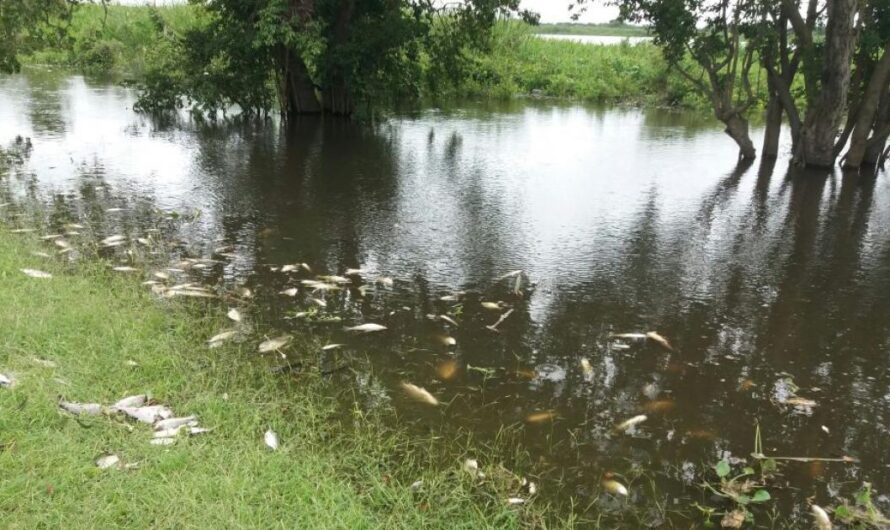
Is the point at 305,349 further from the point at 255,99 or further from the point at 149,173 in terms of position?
the point at 255,99

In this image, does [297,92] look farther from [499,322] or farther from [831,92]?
[499,322]

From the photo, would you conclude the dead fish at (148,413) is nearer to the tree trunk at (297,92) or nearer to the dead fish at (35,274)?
the dead fish at (35,274)

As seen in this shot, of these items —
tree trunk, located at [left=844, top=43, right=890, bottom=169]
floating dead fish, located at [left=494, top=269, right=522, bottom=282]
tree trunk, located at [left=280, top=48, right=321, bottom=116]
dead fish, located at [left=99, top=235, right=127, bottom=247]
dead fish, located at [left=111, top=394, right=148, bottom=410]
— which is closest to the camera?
dead fish, located at [left=111, top=394, right=148, bottom=410]

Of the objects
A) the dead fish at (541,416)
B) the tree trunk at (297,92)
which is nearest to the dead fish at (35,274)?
the dead fish at (541,416)

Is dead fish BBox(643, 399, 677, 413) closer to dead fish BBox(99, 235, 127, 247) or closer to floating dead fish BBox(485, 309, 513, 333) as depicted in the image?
floating dead fish BBox(485, 309, 513, 333)

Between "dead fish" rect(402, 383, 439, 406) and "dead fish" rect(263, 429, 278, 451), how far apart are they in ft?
3.07

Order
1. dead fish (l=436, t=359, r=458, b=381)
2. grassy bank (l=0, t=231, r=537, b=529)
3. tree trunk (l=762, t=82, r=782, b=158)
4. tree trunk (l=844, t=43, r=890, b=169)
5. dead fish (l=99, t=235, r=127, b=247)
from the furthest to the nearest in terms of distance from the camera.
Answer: tree trunk (l=762, t=82, r=782, b=158), tree trunk (l=844, t=43, r=890, b=169), dead fish (l=99, t=235, r=127, b=247), dead fish (l=436, t=359, r=458, b=381), grassy bank (l=0, t=231, r=537, b=529)

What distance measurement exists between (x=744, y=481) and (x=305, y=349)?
2.96 m

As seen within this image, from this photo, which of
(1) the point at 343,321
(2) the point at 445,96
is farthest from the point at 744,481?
(2) the point at 445,96

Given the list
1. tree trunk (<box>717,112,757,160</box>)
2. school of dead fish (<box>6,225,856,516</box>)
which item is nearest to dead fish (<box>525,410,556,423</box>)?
school of dead fish (<box>6,225,856,516</box>)

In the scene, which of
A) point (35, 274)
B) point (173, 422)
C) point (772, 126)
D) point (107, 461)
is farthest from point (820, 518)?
point (772, 126)

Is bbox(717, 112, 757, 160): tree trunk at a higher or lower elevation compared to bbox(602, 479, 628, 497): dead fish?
higher

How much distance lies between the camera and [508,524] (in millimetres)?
3225

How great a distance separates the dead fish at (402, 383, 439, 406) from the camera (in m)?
4.27
